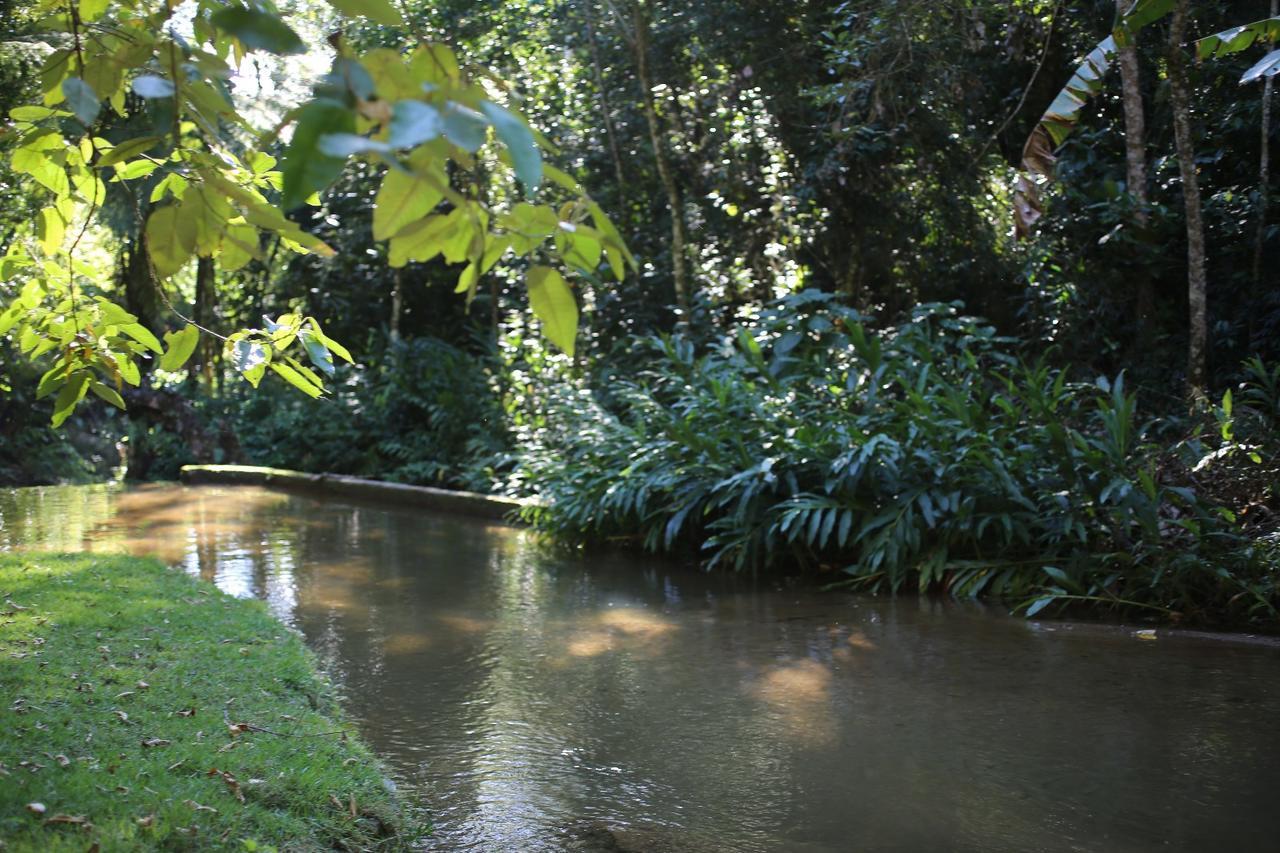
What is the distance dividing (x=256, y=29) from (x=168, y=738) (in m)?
2.86

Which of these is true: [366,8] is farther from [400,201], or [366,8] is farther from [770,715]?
[770,715]

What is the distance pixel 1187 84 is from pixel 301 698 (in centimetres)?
790

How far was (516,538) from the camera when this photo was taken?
1062 cm

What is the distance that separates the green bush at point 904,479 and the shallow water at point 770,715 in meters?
0.48

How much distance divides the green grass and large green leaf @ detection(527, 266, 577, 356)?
6.50 feet

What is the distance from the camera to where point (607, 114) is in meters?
14.0

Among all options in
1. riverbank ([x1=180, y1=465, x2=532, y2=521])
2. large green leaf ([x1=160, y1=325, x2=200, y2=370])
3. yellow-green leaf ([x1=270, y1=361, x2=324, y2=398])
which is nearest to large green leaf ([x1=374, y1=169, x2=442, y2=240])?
yellow-green leaf ([x1=270, y1=361, x2=324, y2=398])

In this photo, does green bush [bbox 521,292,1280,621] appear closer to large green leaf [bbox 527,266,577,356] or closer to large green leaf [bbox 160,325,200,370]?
large green leaf [bbox 160,325,200,370]

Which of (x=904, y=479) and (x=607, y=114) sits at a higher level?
(x=607, y=114)

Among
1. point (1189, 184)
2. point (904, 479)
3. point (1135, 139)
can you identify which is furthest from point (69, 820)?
point (1135, 139)

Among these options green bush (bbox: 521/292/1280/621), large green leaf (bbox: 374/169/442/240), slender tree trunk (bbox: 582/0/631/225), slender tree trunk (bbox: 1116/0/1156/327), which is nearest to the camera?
large green leaf (bbox: 374/169/442/240)

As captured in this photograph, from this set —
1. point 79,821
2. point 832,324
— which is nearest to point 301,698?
point 79,821

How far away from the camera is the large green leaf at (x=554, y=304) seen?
1945 millimetres

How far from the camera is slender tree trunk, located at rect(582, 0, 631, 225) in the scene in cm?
1357
